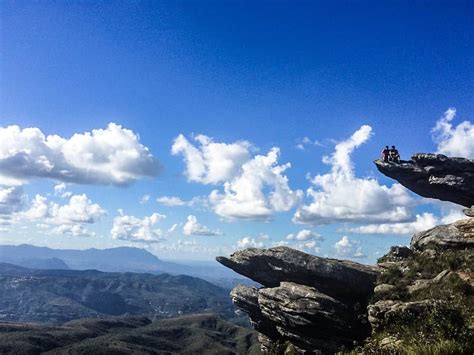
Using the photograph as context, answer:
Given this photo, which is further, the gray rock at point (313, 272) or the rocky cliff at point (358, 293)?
the gray rock at point (313, 272)

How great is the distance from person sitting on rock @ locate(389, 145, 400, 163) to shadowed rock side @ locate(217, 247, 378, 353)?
2014cm

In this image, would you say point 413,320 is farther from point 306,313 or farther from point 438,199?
point 438,199

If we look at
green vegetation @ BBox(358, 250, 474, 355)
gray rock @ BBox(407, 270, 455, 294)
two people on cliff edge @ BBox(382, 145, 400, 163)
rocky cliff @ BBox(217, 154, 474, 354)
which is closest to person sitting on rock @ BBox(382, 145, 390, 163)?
two people on cliff edge @ BBox(382, 145, 400, 163)

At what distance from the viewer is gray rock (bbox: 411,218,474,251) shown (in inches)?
1911

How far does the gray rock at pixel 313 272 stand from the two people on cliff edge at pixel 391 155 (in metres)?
19.8

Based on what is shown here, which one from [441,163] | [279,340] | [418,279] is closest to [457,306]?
[418,279]

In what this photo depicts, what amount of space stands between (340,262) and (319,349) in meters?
10.3

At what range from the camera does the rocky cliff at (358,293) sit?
37.6m

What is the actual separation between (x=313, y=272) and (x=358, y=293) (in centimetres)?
536

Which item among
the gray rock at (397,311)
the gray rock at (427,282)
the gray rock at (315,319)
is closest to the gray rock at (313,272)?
the gray rock at (315,319)

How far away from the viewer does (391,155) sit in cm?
6506

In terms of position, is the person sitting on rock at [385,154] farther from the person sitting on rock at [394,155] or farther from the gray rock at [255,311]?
the gray rock at [255,311]

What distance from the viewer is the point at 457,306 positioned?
116 feet

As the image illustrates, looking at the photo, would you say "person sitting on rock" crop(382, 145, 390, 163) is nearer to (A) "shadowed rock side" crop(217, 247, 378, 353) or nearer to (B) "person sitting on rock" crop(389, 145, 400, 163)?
(B) "person sitting on rock" crop(389, 145, 400, 163)
